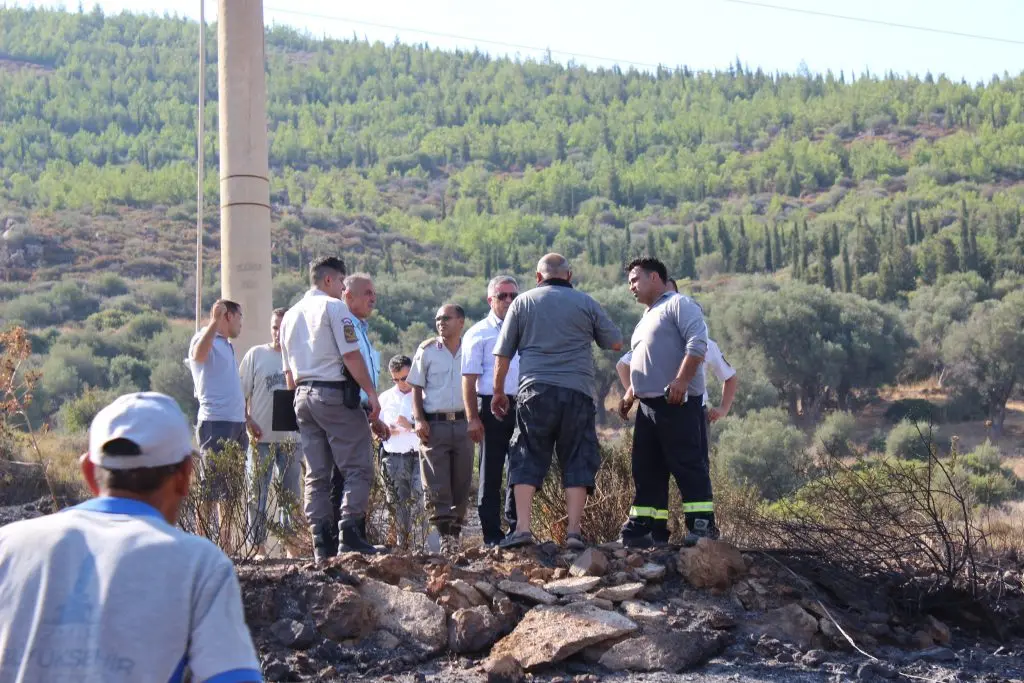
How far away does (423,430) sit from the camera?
7367 mm

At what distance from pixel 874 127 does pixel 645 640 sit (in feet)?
431

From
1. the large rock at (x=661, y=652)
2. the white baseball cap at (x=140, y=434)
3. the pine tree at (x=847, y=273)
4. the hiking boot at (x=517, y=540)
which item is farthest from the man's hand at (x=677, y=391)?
the pine tree at (x=847, y=273)

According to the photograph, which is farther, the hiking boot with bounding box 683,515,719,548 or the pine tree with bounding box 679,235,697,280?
the pine tree with bounding box 679,235,697,280

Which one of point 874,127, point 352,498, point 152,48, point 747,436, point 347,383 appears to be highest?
point 152,48

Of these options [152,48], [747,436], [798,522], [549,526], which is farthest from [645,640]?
[152,48]

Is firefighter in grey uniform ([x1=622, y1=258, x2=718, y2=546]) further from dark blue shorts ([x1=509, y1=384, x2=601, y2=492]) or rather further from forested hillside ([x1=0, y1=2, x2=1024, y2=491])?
forested hillside ([x1=0, y1=2, x2=1024, y2=491])

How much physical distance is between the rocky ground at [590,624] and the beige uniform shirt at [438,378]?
150cm

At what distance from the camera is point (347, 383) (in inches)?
249

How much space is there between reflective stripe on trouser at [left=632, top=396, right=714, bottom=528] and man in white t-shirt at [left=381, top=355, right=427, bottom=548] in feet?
4.57

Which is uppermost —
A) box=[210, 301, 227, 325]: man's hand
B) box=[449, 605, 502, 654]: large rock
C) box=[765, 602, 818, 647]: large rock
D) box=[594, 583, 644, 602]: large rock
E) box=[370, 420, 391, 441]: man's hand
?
box=[210, 301, 227, 325]: man's hand

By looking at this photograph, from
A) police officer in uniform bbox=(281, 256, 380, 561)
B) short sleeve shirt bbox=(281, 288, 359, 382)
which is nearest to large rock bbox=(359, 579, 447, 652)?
police officer in uniform bbox=(281, 256, 380, 561)

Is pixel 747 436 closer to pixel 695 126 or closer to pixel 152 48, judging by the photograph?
pixel 695 126

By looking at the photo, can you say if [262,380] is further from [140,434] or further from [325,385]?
[140,434]

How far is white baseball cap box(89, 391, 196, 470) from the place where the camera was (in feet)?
7.04
